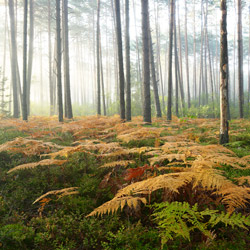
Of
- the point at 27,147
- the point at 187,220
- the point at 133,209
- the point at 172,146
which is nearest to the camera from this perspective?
the point at 187,220

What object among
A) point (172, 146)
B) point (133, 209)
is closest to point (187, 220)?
point (133, 209)

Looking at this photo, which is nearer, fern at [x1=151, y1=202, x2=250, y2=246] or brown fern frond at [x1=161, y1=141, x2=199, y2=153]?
fern at [x1=151, y1=202, x2=250, y2=246]

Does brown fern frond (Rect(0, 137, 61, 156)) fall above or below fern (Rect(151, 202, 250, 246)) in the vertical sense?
above

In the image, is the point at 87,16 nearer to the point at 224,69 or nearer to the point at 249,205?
the point at 224,69

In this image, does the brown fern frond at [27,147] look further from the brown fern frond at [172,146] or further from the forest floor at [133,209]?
the brown fern frond at [172,146]

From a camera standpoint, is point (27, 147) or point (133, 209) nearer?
point (133, 209)

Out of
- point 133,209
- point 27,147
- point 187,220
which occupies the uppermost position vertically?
point 27,147

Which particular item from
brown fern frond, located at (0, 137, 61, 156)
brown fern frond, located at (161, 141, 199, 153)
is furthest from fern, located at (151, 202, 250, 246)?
brown fern frond, located at (0, 137, 61, 156)

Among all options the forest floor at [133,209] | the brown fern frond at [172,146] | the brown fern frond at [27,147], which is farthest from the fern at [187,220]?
the brown fern frond at [27,147]

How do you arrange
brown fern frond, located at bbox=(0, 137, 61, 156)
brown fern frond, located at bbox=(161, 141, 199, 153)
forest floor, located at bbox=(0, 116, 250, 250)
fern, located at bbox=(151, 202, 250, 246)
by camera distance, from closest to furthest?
fern, located at bbox=(151, 202, 250, 246) → forest floor, located at bbox=(0, 116, 250, 250) → brown fern frond, located at bbox=(161, 141, 199, 153) → brown fern frond, located at bbox=(0, 137, 61, 156)

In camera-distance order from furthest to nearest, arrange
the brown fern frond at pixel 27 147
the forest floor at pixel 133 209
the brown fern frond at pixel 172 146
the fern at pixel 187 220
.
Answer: the brown fern frond at pixel 27 147 → the brown fern frond at pixel 172 146 → the forest floor at pixel 133 209 → the fern at pixel 187 220

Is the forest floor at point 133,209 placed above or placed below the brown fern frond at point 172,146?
below

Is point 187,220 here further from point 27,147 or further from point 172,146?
point 27,147

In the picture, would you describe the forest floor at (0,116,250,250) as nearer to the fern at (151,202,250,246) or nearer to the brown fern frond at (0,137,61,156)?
the fern at (151,202,250,246)
